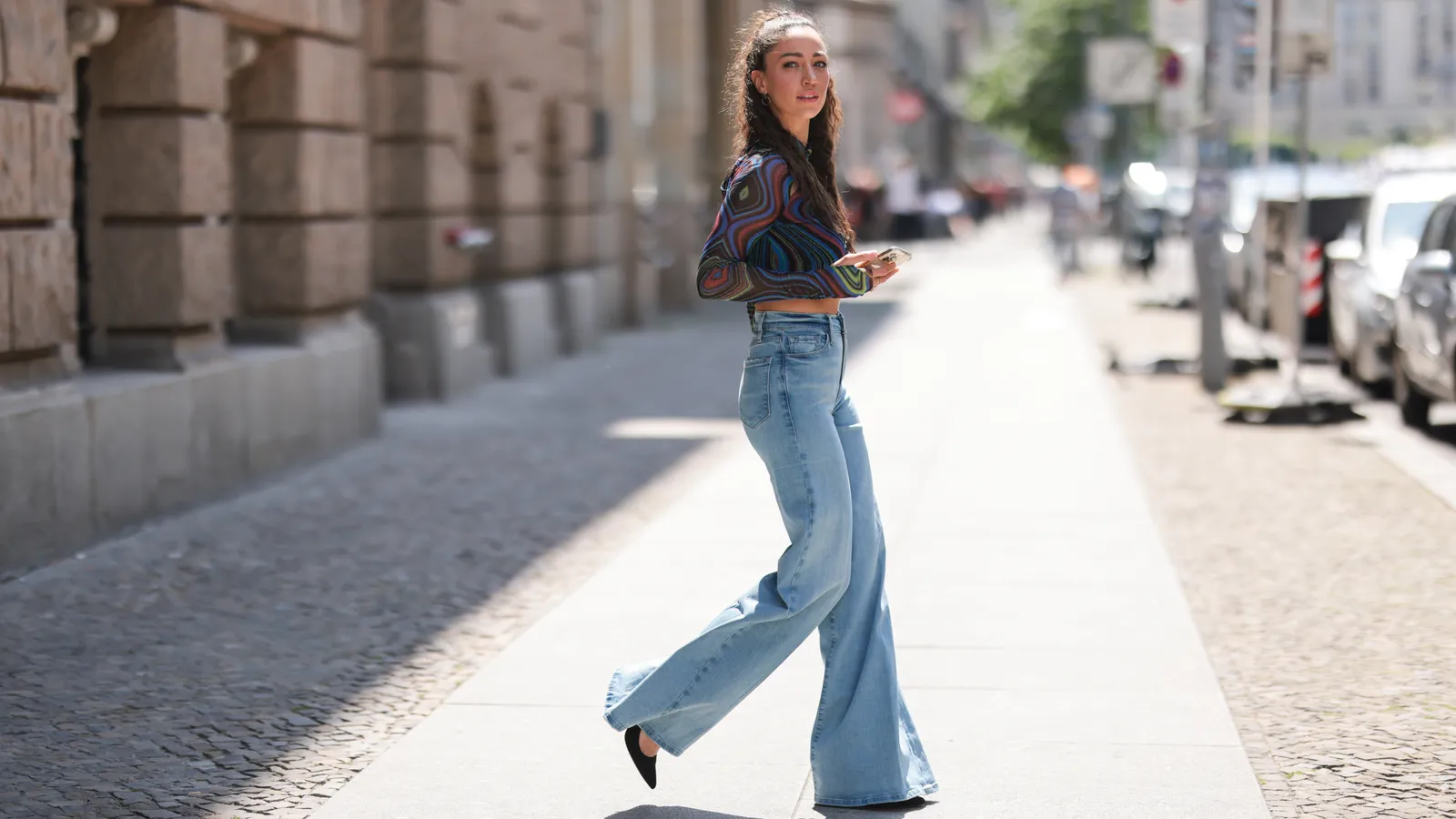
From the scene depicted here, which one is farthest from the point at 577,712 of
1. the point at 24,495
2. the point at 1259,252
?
the point at 1259,252

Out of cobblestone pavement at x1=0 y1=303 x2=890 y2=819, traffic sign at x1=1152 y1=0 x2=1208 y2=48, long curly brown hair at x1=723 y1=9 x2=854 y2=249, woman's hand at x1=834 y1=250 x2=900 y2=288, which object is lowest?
cobblestone pavement at x1=0 y1=303 x2=890 y2=819

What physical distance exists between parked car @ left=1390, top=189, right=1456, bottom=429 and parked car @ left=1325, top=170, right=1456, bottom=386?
15.2 inches

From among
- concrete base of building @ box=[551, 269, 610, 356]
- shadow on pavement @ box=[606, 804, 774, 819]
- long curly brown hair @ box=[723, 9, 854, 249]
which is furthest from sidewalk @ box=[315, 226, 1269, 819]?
concrete base of building @ box=[551, 269, 610, 356]

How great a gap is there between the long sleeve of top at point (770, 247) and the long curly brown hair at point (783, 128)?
0.11 ft

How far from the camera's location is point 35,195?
29.8 feet

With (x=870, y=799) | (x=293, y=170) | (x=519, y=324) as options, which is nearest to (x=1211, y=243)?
(x=519, y=324)

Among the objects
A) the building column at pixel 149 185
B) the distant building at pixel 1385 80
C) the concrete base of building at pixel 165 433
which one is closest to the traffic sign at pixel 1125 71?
the concrete base of building at pixel 165 433

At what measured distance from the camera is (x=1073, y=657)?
694cm

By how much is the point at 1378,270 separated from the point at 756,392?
38.7 feet

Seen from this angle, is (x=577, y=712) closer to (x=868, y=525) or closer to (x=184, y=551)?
(x=868, y=525)

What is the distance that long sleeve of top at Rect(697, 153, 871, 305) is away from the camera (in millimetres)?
4914

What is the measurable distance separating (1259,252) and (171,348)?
1305 cm

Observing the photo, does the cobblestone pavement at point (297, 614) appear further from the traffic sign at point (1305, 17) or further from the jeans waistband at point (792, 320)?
the traffic sign at point (1305, 17)

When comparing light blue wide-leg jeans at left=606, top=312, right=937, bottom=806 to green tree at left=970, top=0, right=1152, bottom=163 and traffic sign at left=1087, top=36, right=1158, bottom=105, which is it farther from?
green tree at left=970, top=0, right=1152, bottom=163
